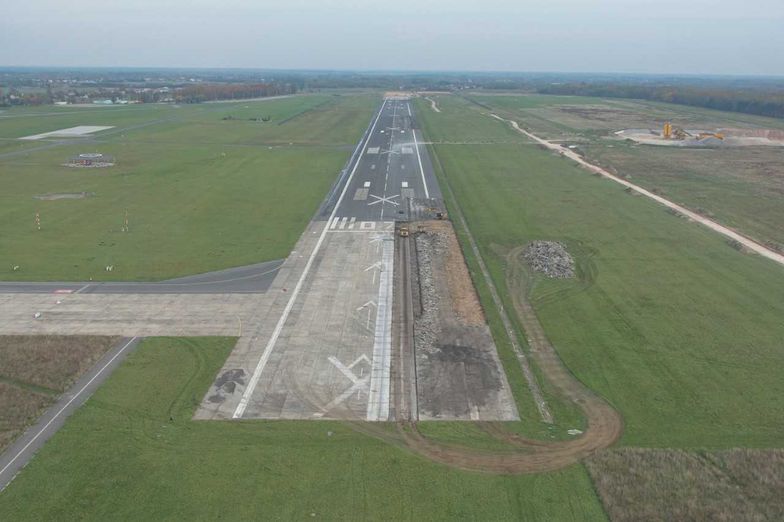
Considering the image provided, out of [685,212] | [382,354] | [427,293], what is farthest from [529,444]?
[685,212]

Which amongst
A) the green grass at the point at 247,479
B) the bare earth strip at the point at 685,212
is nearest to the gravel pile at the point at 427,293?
the green grass at the point at 247,479

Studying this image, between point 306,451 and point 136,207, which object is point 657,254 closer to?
Result: point 306,451

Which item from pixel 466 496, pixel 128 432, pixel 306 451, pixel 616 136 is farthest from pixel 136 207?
pixel 616 136

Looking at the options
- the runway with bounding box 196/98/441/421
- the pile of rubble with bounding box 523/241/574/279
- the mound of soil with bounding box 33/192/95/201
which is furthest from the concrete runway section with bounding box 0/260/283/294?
the mound of soil with bounding box 33/192/95/201

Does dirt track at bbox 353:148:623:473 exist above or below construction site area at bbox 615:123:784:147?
below

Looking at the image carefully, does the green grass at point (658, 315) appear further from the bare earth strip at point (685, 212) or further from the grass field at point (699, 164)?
the grass field at point (699, 164)

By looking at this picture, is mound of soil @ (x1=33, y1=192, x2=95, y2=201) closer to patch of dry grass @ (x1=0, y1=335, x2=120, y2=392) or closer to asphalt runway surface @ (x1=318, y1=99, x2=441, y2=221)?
asphalt runway surface @ (x1=318, y1=99, x2=441, y2=221)
